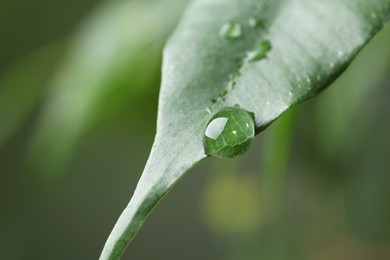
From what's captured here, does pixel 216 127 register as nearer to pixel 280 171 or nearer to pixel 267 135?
pixel 280 171

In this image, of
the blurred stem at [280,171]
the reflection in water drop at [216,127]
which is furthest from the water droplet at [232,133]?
the blurred stem at [280,171]

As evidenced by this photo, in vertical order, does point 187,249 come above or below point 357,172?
below

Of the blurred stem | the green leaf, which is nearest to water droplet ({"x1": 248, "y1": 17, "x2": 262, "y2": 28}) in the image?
the green leaf

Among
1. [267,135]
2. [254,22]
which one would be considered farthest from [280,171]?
[267,135]

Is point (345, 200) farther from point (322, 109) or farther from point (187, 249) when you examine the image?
point (187, 249)

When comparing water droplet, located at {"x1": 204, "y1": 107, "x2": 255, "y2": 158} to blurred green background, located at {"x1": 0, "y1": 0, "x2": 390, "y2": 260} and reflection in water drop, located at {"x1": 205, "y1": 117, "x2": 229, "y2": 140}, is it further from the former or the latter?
blurred green background, located at {"x1": 0, "y1": 0, "x2": 390, "y2": 260}

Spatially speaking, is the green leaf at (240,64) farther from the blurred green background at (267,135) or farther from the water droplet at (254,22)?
the blurred green background at (267,135)

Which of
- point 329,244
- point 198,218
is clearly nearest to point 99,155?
point 198,218
